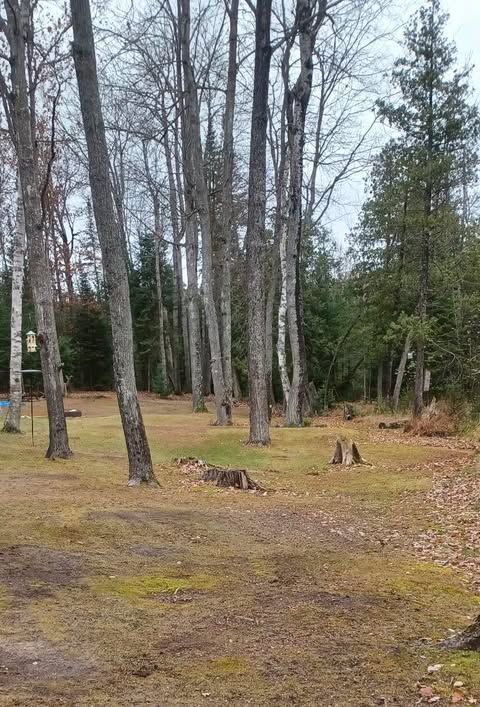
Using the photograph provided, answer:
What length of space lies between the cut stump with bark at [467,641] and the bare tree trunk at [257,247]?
9159 mm

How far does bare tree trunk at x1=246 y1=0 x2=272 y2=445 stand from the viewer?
11.8 meters

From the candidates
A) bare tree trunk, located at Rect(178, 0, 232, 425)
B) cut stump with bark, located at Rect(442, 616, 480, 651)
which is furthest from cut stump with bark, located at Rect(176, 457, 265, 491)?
bare tree trunk, located at Rect(178, 0, 232, 425)

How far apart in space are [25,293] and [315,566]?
108 feet

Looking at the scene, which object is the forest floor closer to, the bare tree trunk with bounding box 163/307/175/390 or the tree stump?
the tree stump

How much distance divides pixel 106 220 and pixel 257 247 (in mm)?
4943

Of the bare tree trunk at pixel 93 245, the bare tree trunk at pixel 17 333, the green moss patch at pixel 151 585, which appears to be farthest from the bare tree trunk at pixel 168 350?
the green moss patch at pixel 151 585

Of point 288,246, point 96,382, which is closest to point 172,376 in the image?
point 96,382

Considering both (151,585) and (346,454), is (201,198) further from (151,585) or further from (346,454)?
(151,585)

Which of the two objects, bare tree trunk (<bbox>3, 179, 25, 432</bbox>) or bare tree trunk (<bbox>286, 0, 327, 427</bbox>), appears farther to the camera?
bare tree trunk (<bbox>286, 0, 327, 427</bbox>)

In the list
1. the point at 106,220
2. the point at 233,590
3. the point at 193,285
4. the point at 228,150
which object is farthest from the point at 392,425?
the point at 233,590

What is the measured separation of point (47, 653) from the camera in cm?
304

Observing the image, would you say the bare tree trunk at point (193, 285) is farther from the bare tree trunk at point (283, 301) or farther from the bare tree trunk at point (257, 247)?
the bare tree trunk at point (257, 247)

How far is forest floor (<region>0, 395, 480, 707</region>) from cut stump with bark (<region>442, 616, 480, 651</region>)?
7cm

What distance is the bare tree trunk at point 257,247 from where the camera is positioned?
1181cm
